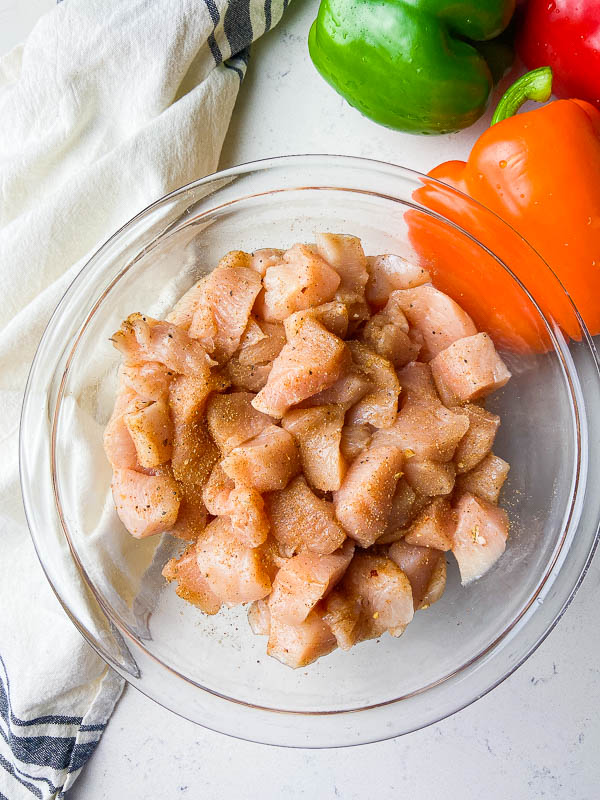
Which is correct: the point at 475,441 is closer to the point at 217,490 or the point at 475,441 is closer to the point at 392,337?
the point at 392,337

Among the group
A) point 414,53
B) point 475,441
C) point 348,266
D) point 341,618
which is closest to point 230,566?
point 341,618

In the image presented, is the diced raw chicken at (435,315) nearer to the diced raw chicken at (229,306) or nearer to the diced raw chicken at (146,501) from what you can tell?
the diced raw chicken at (229,306)

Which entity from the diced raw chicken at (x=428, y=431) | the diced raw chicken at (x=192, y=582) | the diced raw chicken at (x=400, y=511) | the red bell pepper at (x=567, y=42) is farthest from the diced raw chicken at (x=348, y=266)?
the red bell pepper at (x=567, y=42)

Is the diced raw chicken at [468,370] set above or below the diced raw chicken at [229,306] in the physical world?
below

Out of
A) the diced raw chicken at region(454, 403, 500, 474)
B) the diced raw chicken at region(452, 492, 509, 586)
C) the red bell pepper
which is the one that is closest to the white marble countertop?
the red bell pepper

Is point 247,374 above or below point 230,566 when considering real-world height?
above

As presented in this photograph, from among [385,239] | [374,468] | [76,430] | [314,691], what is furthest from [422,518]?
[76,430]

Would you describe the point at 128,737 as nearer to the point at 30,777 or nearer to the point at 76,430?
the point at 30,777
